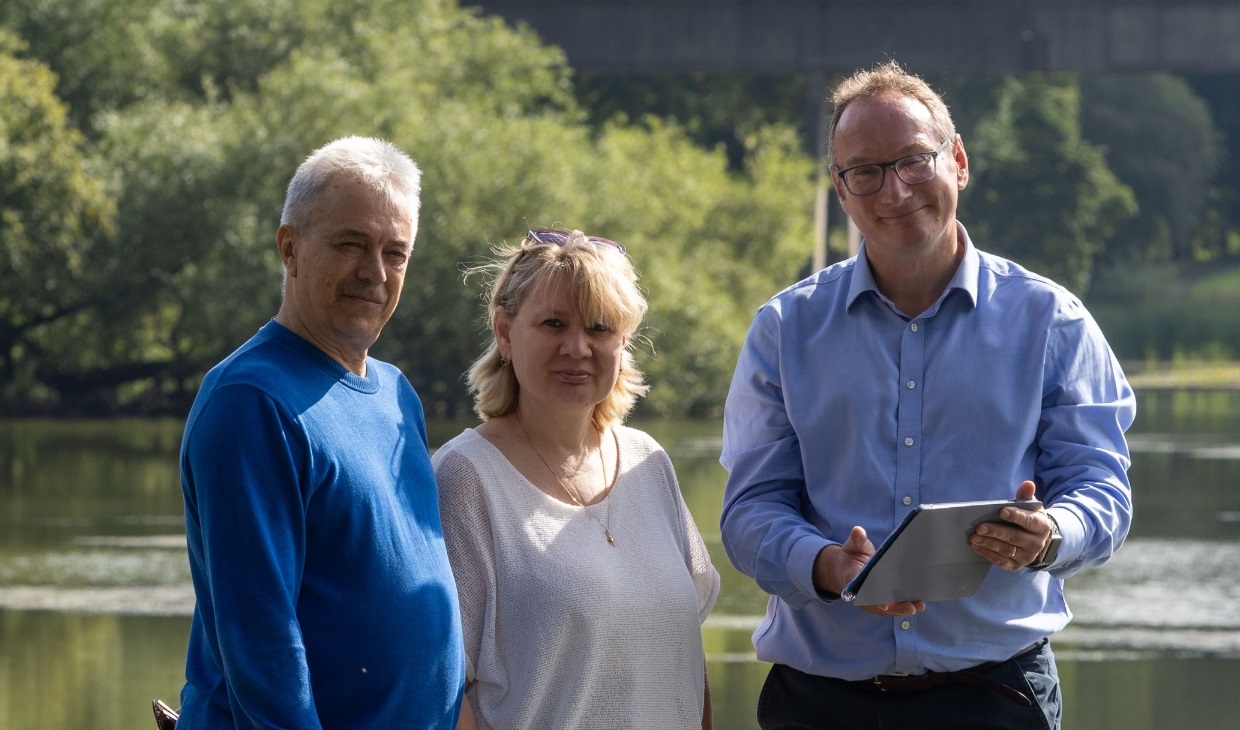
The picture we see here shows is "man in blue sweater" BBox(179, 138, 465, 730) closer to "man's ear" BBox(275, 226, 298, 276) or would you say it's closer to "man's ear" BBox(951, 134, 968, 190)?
"man's ear" BBox(275, 226, 298, 276)

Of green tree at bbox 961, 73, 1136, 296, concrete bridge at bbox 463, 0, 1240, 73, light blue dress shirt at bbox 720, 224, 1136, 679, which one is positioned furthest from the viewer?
green tree at bbox 961, 73, 1136, 296

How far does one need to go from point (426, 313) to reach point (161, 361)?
473 centimetres

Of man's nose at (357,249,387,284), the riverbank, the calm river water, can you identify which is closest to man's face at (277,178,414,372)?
man's nose at (357,249,387,284)

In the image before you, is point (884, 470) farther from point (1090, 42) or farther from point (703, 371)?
point (1090, 42)

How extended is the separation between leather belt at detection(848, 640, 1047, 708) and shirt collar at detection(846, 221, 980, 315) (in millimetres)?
737

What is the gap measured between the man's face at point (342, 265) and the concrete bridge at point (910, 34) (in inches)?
1041

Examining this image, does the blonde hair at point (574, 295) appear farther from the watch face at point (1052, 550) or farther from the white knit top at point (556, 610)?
the watch face at point (1052, 550)

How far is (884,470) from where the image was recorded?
3586 millimetres

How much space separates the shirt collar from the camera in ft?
11.9

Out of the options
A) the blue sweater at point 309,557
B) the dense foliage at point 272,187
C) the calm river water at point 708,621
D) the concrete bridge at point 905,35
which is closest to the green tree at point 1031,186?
the dense foliage at point 272,187

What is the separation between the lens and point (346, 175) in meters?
3.25

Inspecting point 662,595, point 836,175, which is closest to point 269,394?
point 662,595

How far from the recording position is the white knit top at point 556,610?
3572 mm

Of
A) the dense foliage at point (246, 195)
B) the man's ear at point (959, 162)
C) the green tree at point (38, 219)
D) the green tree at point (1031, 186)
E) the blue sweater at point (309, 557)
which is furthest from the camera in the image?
the green tree at point (1031, 186)
